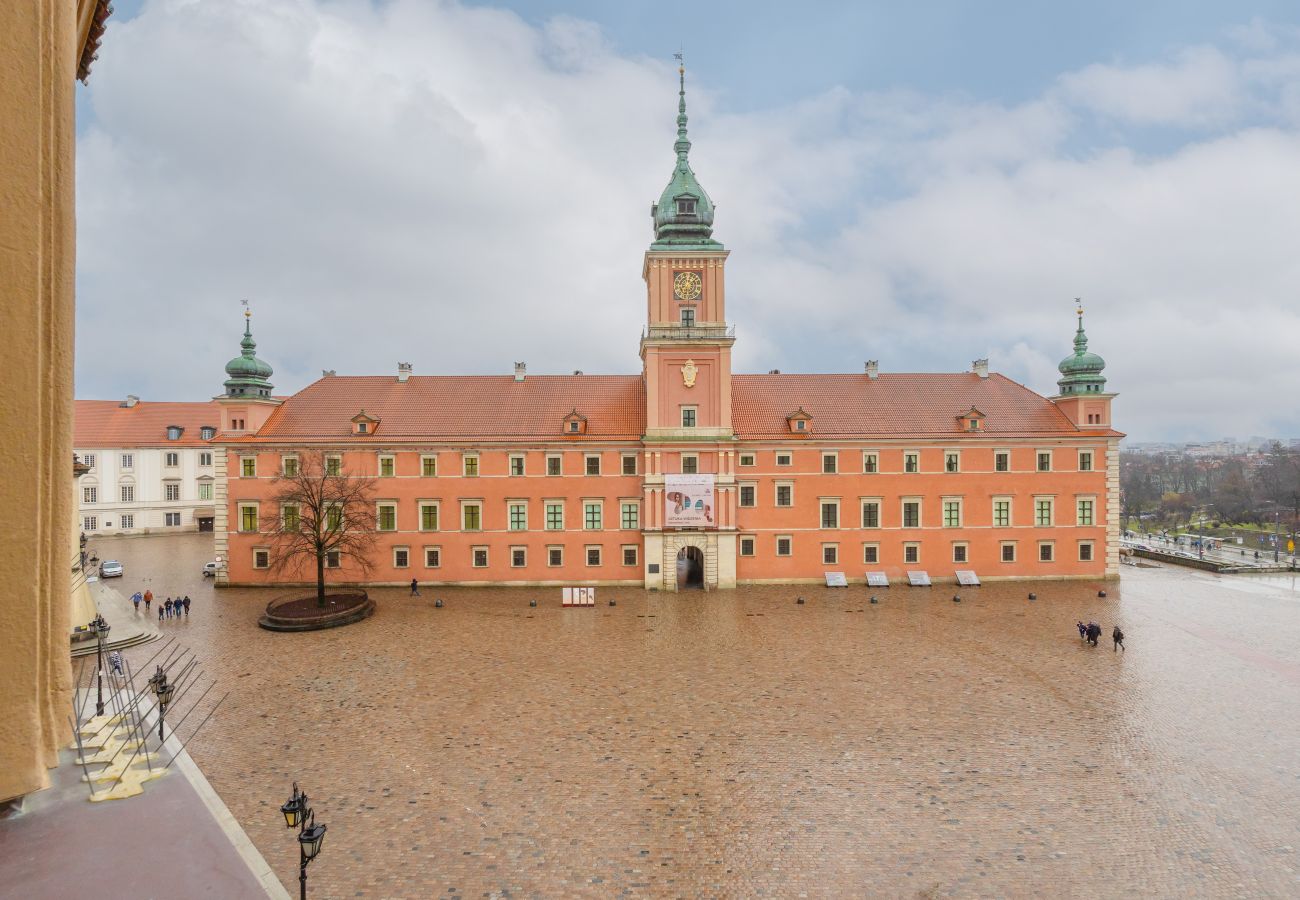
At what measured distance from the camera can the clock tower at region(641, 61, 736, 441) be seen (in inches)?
1324

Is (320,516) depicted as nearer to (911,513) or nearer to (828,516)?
(828,516)

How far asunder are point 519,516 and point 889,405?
21233 mm

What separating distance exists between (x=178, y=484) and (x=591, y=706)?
179ft

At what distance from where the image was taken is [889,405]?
36.3 meters

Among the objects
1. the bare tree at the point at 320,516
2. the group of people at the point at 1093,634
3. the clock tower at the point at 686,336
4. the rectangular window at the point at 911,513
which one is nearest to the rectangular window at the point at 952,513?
the rectangular window at the point at 911,513

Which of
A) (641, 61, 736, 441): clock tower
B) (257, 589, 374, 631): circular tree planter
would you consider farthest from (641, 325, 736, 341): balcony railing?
(257, 589, 374, 631): circular tree planter

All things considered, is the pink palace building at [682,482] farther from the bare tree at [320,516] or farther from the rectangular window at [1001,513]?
the bare tree at [320,516]

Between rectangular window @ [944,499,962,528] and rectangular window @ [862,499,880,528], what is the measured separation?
3.68 m

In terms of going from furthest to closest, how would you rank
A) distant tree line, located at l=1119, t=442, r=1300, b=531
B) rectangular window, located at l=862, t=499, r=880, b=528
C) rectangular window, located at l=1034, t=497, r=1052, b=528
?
distant tree line, located at l=1119, t=442, r=1300, b=531 < rectangular window, located at l=1034, t=497, r=1052, b=528 < rectangular window, located at l=862, t=499, r=880, b=528

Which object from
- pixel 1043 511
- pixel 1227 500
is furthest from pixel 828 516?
pixel 1227 500

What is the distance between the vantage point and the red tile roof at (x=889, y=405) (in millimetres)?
35062

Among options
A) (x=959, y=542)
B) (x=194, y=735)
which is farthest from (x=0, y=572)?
(x=959, y=542)

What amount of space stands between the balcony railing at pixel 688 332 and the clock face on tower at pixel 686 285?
5.57ft

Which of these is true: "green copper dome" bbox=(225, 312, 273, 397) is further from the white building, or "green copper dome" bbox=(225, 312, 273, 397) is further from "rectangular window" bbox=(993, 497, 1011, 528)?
"rectangular window" bbox=(993, 497, 1011, 528)
